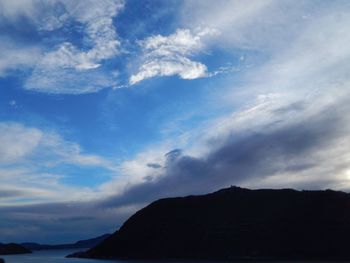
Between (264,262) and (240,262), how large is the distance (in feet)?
29.8

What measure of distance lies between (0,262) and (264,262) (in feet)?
329

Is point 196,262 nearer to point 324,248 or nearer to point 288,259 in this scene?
point 288,259

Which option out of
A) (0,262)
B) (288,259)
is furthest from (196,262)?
(0,262)

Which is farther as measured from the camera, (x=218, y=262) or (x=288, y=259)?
(x=288, y=259)

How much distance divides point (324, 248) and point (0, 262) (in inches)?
5082

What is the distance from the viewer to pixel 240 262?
7165 inches

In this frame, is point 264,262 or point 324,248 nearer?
point 264,262

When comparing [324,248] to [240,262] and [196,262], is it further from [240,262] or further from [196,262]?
[196,262]

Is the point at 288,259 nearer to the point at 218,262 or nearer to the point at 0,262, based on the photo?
the point at 218,262

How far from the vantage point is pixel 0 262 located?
612ft

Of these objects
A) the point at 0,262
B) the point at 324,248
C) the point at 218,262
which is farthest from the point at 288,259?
the point at 0,262

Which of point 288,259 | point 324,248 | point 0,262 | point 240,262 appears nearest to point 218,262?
point 240,262

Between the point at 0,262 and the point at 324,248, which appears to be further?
the point at 324,248

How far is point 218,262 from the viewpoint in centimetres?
18400
